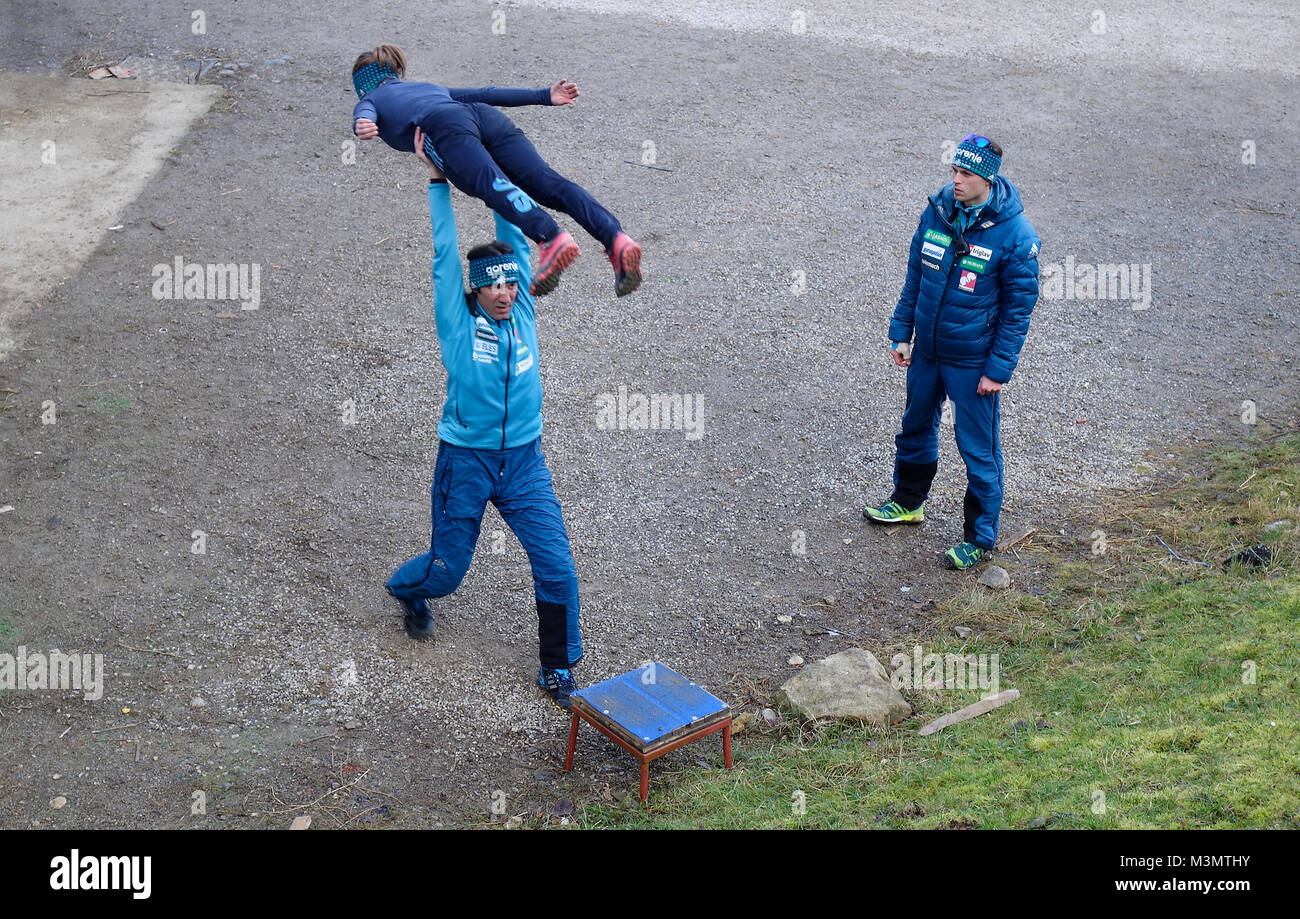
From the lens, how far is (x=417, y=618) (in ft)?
22.1

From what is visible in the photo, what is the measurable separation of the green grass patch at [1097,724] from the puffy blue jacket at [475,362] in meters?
1.97

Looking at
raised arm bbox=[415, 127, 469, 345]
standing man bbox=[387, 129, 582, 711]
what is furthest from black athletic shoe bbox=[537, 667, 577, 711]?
raised arm bbox=[415, 127, 469, 345]

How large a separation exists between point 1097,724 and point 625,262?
3.29m

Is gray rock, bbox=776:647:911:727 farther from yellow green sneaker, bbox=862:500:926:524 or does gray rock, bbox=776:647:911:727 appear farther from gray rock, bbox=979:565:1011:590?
yellow green sneaker, bbox=862:500:926:524

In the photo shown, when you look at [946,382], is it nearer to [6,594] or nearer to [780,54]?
[6,594]

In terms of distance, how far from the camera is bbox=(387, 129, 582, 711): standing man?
19.3ft

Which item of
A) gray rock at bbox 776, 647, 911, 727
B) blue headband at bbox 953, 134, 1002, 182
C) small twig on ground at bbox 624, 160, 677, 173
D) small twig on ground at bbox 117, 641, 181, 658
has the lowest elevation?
small twig on ground at bbox 117, 641, 181, 658

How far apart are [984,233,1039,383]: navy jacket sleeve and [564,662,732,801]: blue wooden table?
2.83 m

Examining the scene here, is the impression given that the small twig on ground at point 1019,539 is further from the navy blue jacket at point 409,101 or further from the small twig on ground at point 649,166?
the small twig on ground at point 649,166

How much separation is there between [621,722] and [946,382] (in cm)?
324

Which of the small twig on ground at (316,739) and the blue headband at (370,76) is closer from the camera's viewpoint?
the small twig on ground at (316,739)

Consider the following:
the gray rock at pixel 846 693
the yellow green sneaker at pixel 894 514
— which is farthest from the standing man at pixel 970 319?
the gray rock at pixel 846 693

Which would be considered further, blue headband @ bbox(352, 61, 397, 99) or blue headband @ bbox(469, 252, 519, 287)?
blue headband @ bbox(352, 61, 397, 99)

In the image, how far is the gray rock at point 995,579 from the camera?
7418 mm
